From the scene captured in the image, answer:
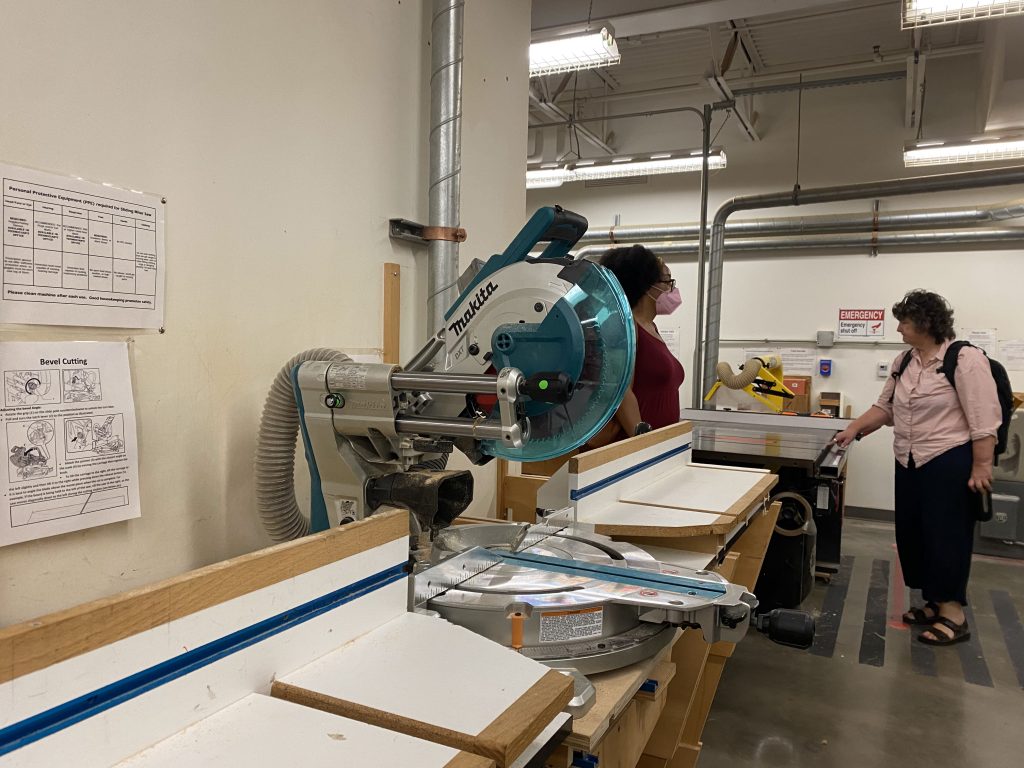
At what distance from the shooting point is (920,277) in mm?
5266

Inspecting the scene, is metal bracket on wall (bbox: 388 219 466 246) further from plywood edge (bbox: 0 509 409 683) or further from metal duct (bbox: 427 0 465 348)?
plywood edge (bbox: 0 509 409 683)

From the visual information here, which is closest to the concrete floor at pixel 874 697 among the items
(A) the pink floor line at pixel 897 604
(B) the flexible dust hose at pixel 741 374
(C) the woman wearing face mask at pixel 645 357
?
(A) the pink floor line at pixel 897 604

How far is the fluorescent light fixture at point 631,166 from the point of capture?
479 cm

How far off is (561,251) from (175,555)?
936 mm

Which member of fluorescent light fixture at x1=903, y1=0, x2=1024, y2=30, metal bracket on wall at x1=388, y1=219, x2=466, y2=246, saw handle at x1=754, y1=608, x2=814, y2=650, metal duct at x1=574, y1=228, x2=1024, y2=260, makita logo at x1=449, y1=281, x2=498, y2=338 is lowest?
saw handle at x1=754, y1=608, x2=814, y2=650

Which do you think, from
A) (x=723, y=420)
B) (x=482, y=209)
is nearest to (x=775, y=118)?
(x=723, y=420)

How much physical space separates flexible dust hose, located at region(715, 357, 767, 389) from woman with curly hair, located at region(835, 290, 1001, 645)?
205 centimetres

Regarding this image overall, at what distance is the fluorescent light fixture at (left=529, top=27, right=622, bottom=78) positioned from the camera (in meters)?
3.04

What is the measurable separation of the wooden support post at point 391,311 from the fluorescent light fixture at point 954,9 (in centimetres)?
245

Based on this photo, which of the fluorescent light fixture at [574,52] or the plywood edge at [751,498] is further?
the fluorescent light fixture at [574,52]

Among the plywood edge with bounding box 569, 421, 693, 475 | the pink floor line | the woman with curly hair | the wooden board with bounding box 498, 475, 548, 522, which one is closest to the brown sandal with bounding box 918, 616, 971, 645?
the woman with curly hair

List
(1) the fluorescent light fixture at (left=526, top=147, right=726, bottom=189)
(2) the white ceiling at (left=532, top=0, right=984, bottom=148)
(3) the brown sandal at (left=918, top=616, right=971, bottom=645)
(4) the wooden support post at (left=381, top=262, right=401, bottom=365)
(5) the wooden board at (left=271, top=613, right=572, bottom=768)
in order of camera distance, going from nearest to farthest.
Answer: (5) the wooden board at (left=271, top=613, right=572, bottom=768) → (4) the wooden support post at (left=381, top=262, right=401, bottom=365) → (3) the brown sandal at (left=918, top=616, right=971, bottom=645) → (2) the white ceiling at (left=532, top=0, right=984, bottom=148) → (1) the fluorescent light fixture at (left=526, top=147, right=726, bottom=189)

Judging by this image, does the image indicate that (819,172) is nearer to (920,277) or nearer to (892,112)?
(892,112)

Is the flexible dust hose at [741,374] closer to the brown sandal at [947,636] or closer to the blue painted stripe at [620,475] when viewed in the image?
the brown sandal at [947,636]
